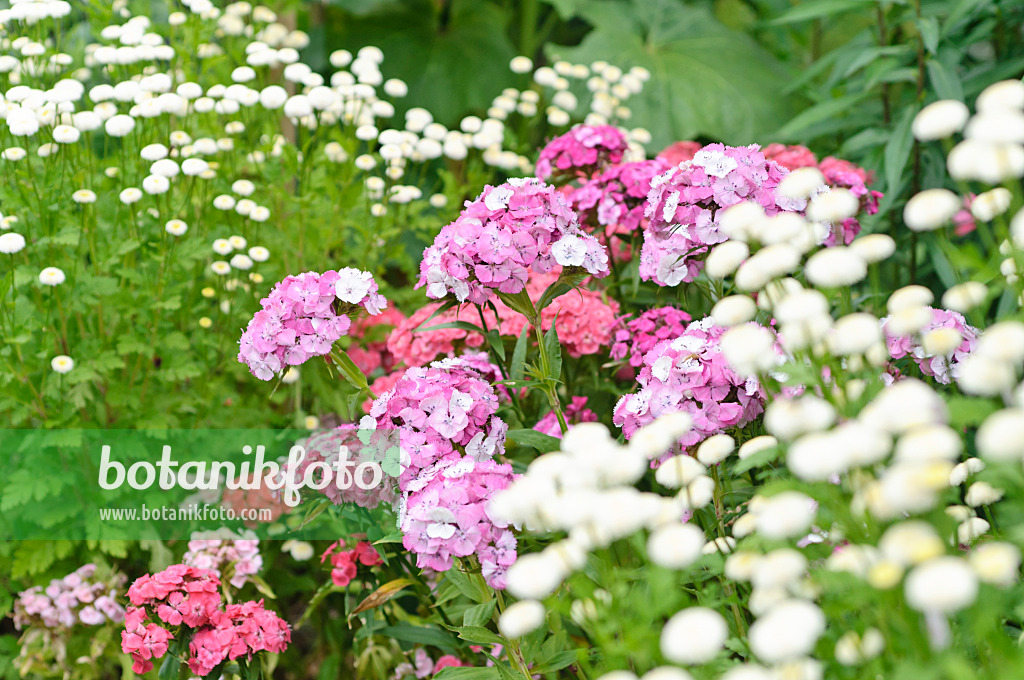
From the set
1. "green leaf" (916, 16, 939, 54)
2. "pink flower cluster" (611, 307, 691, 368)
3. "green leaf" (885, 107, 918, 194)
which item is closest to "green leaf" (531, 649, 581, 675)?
"pink flower cluster" (611, 307, 691, 368)

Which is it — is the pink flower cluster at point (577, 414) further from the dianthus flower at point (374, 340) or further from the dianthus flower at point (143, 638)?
the dianthus flower at point (143, 638)

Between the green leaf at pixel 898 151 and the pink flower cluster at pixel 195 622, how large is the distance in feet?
5.49

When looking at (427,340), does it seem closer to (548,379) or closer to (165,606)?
(548,379)

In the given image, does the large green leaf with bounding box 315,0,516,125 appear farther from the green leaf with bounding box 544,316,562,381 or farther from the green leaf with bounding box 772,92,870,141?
the green leaf with bounding box 544,316,562,381

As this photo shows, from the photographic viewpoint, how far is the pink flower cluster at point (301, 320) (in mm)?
1343

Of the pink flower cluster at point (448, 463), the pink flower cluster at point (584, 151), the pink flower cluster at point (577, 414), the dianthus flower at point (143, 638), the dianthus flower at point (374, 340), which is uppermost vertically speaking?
the pink flower cluster at point (584, 151)

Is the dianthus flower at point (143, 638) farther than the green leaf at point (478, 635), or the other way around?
the dianthus flower at point (143, 638)

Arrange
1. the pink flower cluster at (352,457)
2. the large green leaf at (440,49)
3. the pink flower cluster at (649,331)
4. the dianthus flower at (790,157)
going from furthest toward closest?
1. the large green leaf at (440,49)
2. the dianthus flower at (790,157)
3. the pink flower cluster at (649,331)
4. the pink flower cluster at (352,457)

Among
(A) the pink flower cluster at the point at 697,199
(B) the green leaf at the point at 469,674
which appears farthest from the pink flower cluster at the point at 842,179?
(B) the green leaf at the point at 469,674

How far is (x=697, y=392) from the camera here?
3.99 ft

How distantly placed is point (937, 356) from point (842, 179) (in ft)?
2.08

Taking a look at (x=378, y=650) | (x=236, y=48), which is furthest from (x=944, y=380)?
(x=236, y=48)

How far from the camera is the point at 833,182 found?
1764 mm

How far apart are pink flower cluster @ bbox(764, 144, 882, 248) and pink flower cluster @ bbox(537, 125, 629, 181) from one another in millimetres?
343
